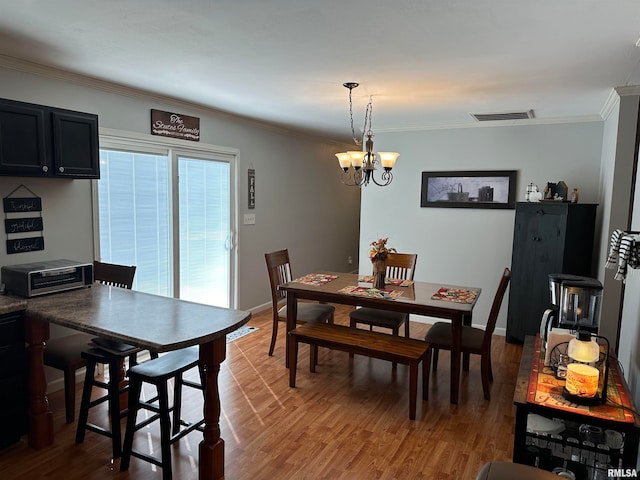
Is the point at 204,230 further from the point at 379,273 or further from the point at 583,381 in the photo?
the point at 583,381

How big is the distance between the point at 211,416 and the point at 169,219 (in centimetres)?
243

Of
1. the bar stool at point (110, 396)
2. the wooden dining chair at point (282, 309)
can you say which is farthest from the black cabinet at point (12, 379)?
the wooden dining chair at point (282, 309)

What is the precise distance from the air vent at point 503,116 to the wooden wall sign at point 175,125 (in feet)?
9.23

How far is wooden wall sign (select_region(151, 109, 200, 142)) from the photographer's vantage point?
13.1 feet

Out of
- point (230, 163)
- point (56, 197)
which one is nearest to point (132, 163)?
point (56, 197)

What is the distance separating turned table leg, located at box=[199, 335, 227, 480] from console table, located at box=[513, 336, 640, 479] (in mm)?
1408

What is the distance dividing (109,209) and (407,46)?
106 inches

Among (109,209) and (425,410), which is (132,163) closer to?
(109,209)

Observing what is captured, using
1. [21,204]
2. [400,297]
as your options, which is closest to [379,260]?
[400,297]

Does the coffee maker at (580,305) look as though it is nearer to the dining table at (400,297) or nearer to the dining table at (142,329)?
the dining table at (400,297)

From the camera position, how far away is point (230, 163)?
4988 mm

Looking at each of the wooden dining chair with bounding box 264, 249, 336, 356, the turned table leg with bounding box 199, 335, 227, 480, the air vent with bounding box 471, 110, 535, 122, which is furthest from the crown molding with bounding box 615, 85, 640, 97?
the turned table leg with bounding box 199, 335, 227, 480

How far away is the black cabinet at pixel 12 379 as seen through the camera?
248 centimetres

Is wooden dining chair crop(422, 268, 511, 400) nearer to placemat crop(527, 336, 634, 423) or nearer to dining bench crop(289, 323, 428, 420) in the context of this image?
dining bench crop(289, 323, 428, 420)
